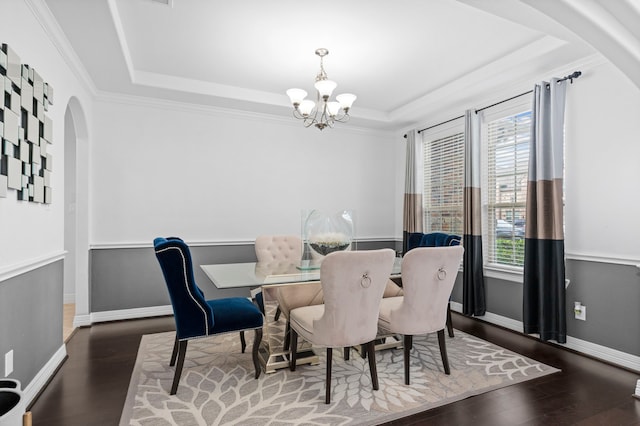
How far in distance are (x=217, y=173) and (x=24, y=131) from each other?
2369 millimetres

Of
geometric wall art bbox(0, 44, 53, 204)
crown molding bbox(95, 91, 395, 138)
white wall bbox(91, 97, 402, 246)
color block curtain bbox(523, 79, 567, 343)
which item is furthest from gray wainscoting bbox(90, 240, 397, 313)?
color block curtain bbox(523, 79, 567, 343)

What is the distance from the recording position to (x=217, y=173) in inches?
176

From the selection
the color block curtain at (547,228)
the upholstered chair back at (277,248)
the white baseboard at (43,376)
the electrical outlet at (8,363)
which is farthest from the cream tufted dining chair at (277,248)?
the color block curtain at (547,228)

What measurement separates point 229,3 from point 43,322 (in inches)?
103

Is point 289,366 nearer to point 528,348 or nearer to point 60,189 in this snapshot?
point 528,348

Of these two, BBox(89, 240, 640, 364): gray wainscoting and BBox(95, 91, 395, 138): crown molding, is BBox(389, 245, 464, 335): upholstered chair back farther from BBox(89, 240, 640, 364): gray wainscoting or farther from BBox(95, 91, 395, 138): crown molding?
BBox(95, 91, 395, 138): crown molding

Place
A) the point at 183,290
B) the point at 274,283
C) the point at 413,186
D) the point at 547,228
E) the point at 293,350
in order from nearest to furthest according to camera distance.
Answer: the point at 183,290 < the point at 274,283 < the point at 293,350 < the point at 547,228 < the point at 413,186

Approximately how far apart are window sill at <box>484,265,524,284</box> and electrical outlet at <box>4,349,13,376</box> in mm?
4132

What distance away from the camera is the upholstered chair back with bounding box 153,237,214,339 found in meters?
2.24

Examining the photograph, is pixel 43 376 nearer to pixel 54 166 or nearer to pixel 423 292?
pixel 54 166

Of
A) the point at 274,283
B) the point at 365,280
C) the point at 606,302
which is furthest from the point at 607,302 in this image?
the point at 274,283

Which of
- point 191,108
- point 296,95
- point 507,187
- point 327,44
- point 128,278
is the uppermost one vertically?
point 327,44

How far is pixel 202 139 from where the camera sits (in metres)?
4.39

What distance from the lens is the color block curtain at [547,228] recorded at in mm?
3123
